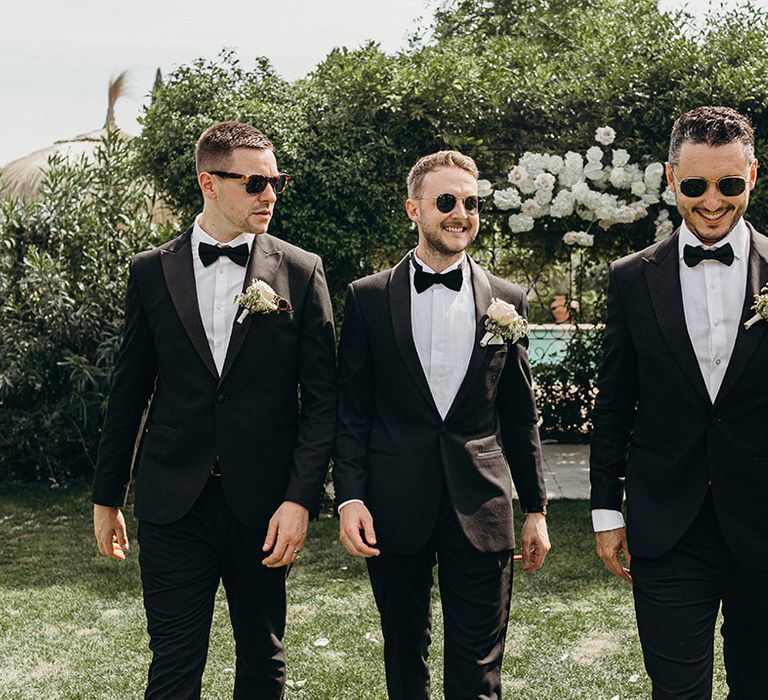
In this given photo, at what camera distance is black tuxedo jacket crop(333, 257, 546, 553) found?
3.19 metres

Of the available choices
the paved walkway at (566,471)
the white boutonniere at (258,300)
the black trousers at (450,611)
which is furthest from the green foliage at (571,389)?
the white boutonniere at (258,300)

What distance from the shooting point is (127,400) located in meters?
3.31

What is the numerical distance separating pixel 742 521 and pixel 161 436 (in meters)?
1.85

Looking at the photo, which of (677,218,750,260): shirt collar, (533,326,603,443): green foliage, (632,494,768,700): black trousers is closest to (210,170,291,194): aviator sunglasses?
(677,218,750,260): shirt collar

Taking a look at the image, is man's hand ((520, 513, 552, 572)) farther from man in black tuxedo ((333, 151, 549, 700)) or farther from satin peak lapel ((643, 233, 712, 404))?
satin peak lapel ((643, 233, 712, 404))

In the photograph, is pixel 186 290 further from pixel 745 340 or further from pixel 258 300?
pixel 745 340

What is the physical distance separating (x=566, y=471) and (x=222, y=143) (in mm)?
6439

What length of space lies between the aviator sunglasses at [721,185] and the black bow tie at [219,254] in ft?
4.73

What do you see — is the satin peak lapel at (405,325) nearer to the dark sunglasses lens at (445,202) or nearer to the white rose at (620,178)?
the dark sunglasses lens at (445,202)

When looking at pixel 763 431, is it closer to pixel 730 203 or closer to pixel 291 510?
pixel 730 203

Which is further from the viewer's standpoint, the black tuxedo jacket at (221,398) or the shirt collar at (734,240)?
the black tuxedo jacket at (221,398)

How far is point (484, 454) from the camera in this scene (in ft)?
10.6

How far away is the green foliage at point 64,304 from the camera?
8.41 metres

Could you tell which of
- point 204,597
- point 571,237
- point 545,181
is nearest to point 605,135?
point 545,181
